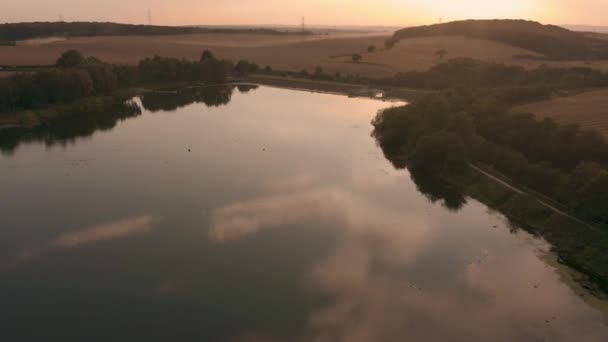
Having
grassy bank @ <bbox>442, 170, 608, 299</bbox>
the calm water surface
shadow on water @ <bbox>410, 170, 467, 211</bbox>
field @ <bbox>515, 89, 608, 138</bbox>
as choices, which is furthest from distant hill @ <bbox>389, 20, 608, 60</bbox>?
grassy bank @ <bbox>442, 170, 608, 299</bbox>

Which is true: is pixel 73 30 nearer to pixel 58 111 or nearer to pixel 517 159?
pixel 58 111

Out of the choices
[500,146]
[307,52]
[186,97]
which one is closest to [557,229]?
[500,146]

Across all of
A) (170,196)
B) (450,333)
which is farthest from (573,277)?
(170,196)

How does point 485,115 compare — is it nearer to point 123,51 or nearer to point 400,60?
point 400,60

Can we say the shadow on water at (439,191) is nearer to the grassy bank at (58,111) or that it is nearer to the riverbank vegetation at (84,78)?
the grassy bank at (58,111)

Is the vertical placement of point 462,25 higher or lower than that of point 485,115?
higher
